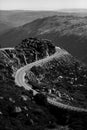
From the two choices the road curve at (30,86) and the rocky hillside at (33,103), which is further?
the road curve at (30,86)

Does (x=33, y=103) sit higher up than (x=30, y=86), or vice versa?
(x=33, y=103)

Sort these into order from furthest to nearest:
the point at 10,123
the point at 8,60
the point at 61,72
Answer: the point at 61,72 → the point at 8,60 → the point at 10,123

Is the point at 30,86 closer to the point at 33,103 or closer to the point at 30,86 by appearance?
the point at 30,86

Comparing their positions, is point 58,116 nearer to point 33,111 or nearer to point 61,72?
point 33,111

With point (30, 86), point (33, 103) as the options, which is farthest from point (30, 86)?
point (33, 103)

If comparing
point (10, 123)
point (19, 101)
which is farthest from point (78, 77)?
point (10, 123)

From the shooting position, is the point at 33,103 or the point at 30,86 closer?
the point at 33,103

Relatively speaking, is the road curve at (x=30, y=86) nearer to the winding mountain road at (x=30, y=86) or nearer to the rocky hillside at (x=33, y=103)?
the winding mountain road at (x=30, y=86)

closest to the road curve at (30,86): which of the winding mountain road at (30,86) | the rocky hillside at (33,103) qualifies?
the winding mountain road at (30,86)

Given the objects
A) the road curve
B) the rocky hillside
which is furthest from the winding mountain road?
the rocky hillside

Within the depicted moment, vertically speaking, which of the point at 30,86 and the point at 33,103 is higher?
the point at 33,103

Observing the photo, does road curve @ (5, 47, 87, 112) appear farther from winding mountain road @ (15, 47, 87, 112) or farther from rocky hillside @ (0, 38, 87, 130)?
rocky hillside @ (0, 38, 87, 130)
